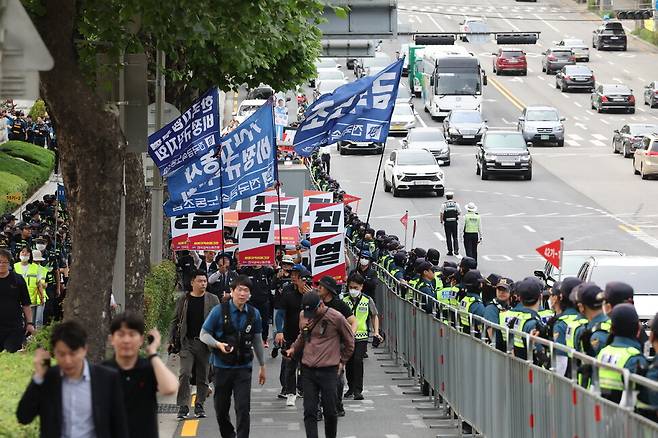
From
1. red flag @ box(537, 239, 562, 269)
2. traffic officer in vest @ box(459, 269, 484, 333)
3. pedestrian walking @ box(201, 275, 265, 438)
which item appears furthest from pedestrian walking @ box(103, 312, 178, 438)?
red flag @ box(537, 239, 562, 269)

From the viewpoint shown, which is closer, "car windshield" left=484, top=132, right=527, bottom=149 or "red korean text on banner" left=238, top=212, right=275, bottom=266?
"red korean text on banner" left=238, top=212, right=275, bottom=266

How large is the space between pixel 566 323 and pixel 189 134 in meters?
7.25

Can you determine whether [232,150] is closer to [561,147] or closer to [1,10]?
[1,10]

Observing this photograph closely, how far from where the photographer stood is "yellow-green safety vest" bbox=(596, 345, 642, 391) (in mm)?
10023

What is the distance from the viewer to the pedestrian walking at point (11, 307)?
659 inches

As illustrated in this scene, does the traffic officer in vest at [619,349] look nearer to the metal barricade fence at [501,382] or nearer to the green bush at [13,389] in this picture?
the metal barricade fence at [501,382]

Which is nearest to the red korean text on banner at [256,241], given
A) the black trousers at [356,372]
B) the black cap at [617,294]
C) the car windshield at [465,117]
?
the black trousers at [356,372]

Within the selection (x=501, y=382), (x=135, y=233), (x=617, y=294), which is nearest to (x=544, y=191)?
(x=135, y=233)

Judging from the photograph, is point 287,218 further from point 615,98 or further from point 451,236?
point 615,98

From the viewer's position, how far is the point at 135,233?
68.0ft

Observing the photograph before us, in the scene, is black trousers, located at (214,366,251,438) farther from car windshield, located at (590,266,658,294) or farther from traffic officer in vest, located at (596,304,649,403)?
car windshield, located at (590,266,658,294)

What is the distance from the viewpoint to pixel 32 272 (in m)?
20.9

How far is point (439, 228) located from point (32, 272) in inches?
815

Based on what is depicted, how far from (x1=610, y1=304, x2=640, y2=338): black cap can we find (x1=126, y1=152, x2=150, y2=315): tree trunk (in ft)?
33.4
